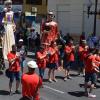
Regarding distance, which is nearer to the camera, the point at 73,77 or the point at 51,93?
the point at 51,93

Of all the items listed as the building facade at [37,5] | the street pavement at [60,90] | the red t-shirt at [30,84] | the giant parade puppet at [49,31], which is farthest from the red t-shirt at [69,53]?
the building facade at [37,5]

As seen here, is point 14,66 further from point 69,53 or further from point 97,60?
point 69,53

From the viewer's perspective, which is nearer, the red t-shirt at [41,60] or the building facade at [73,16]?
the red t-shirt at [41,60]

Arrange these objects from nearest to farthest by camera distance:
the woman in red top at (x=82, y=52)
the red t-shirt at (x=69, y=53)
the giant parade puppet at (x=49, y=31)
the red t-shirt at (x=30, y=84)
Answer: the red t-shirt at (x=30, y=84) < the red t-shirt at (x=69, y=53) < the giant parade puppet at (x=49, y=31) < the woman in red top at (x=82, y=52)

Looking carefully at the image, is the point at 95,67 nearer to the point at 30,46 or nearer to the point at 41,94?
the point at 41,94

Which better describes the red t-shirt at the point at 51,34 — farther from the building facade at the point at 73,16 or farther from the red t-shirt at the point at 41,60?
the building facade at the point at 73,16

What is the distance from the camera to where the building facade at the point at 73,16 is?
112 ft

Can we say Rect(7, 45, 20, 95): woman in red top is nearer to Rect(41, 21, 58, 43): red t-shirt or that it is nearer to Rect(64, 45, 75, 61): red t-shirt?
Rect(41, 21, 58, 43): red t-shirt

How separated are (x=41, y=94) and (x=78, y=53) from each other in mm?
4557

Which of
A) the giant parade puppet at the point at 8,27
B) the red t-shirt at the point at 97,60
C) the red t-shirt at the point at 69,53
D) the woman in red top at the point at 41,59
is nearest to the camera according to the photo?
the red t-shirt at the point at 97,60

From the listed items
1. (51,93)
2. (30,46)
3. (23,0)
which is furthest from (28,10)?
(51,93)

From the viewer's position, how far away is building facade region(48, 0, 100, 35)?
34031mm

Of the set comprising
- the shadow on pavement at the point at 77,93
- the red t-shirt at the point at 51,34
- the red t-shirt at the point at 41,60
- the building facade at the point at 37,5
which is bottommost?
the shadow on pavement at the point at 77,93

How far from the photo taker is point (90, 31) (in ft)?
112
